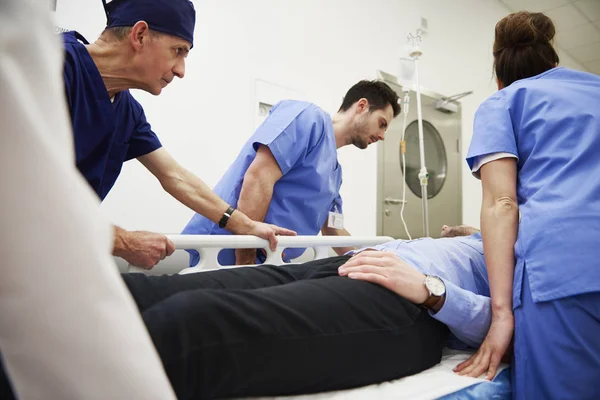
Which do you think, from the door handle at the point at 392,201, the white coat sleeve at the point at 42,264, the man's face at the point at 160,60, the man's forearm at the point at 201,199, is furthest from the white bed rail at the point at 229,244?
the door handle at the point at 392,201

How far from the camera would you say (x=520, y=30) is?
1069 millimetres

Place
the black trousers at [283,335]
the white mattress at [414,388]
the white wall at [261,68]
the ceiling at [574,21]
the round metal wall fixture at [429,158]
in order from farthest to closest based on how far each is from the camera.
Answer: the ceiling at [574,21]
the round metal wall fixture at [429,158]
the white wall at [261,68]
the white mattress at [414,388]
the black trousers at [283,335]

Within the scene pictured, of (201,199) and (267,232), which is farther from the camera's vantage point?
(201,199)

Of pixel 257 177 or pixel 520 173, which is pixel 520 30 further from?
pixel 257 177

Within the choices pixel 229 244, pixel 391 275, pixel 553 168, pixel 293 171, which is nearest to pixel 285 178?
pixel 293 171

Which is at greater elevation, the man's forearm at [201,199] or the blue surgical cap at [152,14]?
the blue surgical cap at [152,14]

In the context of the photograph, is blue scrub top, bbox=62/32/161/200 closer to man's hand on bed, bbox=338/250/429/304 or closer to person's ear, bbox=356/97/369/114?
man's hand on bed, bbox=338/250/429/304

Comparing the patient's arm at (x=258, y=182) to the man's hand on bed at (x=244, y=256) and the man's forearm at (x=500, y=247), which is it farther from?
the man's forearm at (x=500, y=247)

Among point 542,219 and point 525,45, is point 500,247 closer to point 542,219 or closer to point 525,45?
point 542,219

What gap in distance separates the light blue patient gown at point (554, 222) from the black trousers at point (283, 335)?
0.21 m

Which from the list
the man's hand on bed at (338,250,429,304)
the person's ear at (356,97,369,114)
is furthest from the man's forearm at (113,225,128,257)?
the person's ear at (356,97,369,114)

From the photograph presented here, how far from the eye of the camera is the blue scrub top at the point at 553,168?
796 millimetres

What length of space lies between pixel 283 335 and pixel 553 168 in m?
0.78

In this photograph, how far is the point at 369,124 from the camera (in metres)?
2.04
